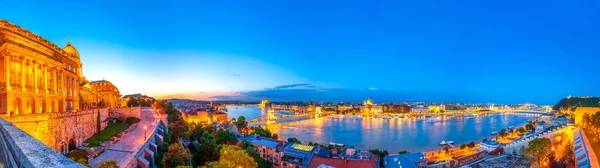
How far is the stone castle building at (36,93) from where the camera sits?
22.9ft

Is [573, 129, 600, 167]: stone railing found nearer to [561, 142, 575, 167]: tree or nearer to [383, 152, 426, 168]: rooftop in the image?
[561, 142, 575, 167]: tree

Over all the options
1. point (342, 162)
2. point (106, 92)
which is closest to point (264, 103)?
point (106, 92)

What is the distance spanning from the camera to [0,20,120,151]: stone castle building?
6980 mm

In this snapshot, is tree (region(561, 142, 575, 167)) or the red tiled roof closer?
tree (region(561, 142, 575, 167))

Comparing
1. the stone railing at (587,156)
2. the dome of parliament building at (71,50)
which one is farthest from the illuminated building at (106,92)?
the stone railing at (587,156)

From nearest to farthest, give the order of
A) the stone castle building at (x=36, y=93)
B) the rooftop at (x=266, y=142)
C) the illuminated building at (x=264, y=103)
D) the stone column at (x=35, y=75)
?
the stone castle building at (x=36, y=93) < the stone column at (x=35, y=75) < the rooftop at (x=266, y=142) < the illuminated building at (x=264, y=103)

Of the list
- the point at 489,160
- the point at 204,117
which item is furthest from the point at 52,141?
the point at 204,117

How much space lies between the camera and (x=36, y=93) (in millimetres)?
8117

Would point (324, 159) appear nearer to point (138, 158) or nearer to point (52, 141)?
point (138, 158)

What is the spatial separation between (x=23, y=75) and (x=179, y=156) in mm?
3875

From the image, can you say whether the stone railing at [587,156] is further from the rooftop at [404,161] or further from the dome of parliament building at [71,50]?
the dome of parliament building at [71,50]

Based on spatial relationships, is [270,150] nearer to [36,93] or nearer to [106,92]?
[36,93]

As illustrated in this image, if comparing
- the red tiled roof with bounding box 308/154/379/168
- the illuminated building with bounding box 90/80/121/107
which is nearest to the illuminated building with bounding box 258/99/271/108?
the illuminated building with bounding box 90/80/121/107

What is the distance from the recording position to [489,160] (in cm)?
1554
